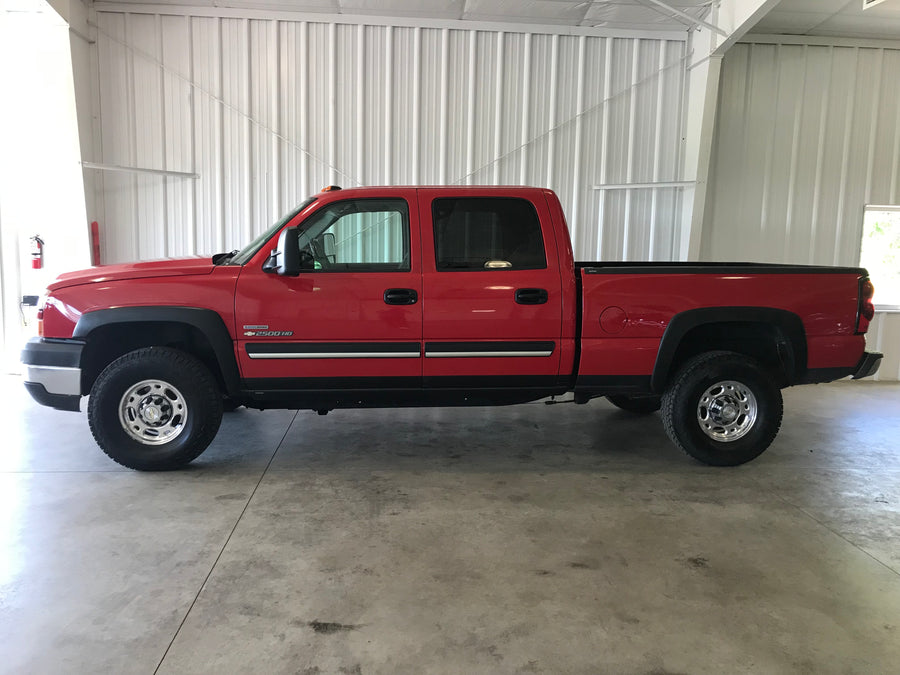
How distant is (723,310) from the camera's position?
4.67 m

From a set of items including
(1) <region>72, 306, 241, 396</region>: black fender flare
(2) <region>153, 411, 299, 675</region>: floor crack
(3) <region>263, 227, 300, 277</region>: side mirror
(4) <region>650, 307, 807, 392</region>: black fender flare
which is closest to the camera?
(2) <region>153, 411, 299, 675</region>: floor crack

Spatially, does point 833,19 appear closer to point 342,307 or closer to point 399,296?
point 399,296

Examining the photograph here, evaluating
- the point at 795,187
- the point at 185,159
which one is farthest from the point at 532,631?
the point at 795,187

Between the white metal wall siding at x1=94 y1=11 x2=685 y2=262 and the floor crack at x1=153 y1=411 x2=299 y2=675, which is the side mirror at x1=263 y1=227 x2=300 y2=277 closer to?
the floor crack at x1=153 y1=411 x2=299 y2=675

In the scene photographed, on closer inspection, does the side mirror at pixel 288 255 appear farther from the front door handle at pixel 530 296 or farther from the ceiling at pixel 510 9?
the ceiling at pixel 510 9

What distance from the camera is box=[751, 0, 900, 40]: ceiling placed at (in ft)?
24.0

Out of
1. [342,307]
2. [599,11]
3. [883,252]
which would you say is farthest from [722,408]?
[883,252]

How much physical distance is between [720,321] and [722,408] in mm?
669

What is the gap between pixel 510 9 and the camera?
770 cm

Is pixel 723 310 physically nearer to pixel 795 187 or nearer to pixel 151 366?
pixel 151 366

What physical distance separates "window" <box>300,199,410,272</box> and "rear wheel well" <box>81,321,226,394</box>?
3.28ft

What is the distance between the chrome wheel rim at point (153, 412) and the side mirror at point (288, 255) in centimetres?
112

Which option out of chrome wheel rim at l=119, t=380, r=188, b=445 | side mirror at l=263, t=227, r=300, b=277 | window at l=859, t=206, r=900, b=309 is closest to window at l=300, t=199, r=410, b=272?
side mirror at l=263, t=227, r=300, b=277

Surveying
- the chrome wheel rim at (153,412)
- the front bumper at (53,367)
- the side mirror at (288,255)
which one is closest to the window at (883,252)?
the side mirror at (288,255)
